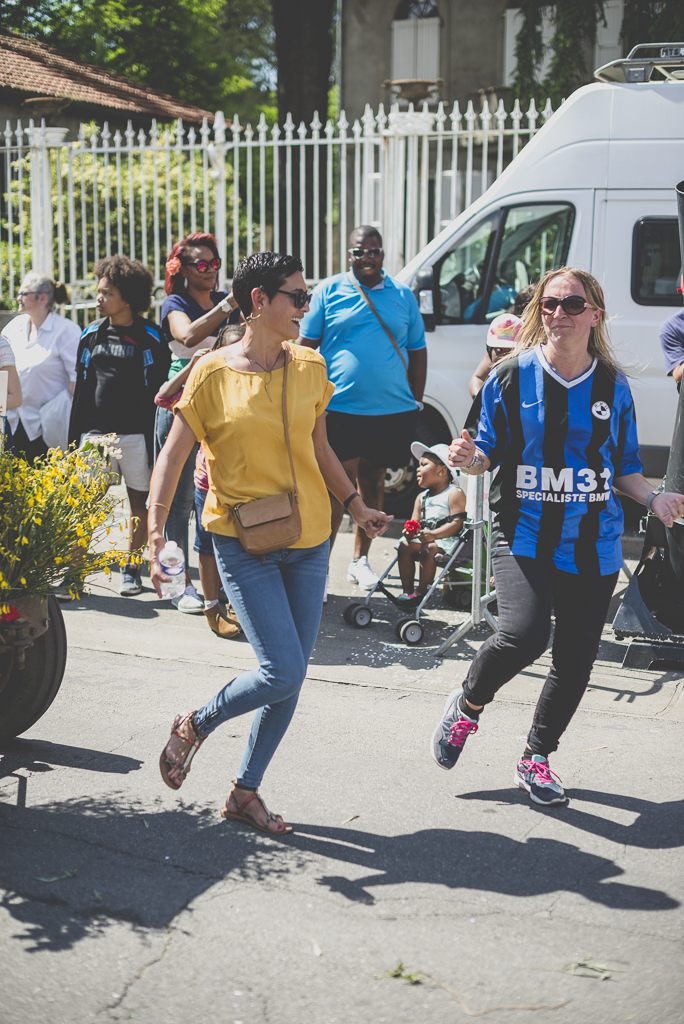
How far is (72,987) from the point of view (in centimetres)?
281

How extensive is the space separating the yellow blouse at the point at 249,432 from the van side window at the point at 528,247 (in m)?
4.55

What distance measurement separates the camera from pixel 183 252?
647 centimetres

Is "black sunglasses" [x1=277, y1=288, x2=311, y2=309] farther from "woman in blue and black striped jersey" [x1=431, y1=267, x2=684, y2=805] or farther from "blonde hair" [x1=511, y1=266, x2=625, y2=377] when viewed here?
"blonde hair" [x1=511, y1=266, x2=625, y2=377]

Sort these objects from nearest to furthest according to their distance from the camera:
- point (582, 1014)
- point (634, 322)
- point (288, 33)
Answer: point (582, 1014)
point (634, 322)
point (288, 33)

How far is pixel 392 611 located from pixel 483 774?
2.43 metres

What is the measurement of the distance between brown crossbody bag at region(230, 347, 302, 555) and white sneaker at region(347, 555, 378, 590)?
2.79 m

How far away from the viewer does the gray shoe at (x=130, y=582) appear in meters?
6.83

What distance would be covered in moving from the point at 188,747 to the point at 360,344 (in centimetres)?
344

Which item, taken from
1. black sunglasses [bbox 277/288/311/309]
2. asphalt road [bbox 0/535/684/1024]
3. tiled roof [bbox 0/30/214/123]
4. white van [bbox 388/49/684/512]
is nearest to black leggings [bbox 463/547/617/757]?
asphalt road [bbox 0/535/684/1024]

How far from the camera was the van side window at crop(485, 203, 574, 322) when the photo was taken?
7.72 m

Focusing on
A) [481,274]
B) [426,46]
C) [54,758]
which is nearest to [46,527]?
[54,758]

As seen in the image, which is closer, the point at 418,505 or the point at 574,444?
the point at 574,444

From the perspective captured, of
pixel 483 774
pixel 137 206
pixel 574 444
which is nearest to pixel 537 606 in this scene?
pixel 574 444

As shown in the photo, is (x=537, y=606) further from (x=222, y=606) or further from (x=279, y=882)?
(x=222, y=606)
